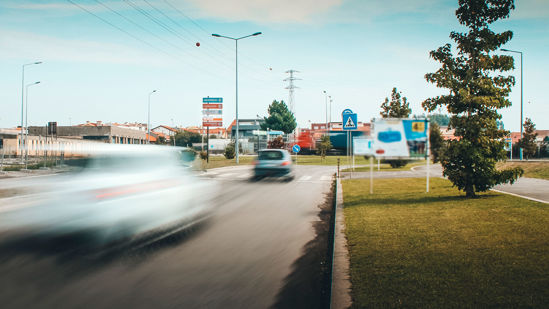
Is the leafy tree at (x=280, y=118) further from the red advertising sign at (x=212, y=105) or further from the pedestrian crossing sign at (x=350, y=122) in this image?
the pedestrian crossing sign at (x=350, y=122)

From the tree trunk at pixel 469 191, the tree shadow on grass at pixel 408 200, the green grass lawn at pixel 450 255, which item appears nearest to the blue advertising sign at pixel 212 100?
the tree shadow on grass at pixel 408 200

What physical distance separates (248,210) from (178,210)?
202 cm

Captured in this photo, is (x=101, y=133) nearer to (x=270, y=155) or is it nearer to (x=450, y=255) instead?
(x=270, y=155)

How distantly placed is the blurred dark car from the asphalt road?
1091cm

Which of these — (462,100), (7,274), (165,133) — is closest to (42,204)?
(7,274)

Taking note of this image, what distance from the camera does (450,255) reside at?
518 cm

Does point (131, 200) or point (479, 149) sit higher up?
point (479, 149)

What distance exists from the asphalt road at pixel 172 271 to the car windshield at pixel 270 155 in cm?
1126

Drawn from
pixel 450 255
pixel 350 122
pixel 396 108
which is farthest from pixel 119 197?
pixel 396 108

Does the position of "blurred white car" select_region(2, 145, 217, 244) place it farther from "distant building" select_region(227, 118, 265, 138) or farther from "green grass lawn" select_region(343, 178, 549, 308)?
"distant building" select_region(227, 118, 265, 138)

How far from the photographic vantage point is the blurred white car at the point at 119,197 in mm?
6734

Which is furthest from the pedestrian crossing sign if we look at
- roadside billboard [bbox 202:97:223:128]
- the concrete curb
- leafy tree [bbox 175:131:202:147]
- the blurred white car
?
leafy tree [bbox 175:131:202:147]

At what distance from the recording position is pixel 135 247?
6109mm

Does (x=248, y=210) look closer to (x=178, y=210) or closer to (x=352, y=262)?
(x=178, y=210)
